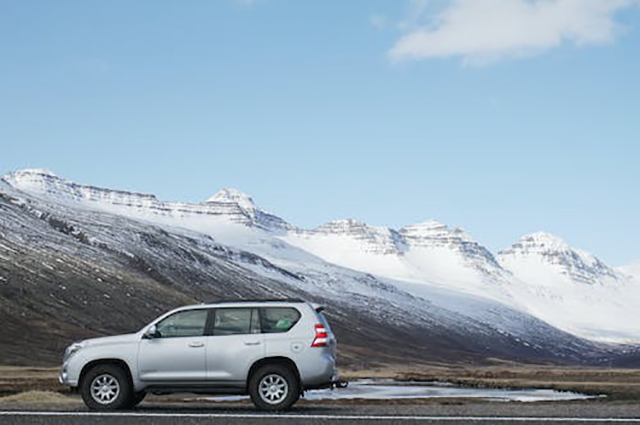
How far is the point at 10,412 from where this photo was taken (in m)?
21.9

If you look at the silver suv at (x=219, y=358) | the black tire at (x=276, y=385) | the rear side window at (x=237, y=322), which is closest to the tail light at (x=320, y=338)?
the silver suv at (x=219, y=358)

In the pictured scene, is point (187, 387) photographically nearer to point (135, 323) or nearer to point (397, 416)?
point (397, 416)

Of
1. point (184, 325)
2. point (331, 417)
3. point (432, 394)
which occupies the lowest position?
point (432, 394)

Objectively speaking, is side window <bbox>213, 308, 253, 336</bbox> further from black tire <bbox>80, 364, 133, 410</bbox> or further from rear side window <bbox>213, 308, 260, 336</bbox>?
black tire <bbox>80, 364, 133, 410</bbox>

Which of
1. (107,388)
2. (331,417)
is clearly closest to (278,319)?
(331,417)

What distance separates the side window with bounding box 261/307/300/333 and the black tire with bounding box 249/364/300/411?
0.94 m

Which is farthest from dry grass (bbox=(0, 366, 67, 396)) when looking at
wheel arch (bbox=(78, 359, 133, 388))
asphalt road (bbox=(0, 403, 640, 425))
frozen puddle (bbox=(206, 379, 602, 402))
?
asphalt road (bbox=(0, 403, 640, 425))

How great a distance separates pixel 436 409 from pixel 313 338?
3.69 metres

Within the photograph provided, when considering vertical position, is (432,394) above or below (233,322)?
below

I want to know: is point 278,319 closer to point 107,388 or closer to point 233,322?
point 233,322

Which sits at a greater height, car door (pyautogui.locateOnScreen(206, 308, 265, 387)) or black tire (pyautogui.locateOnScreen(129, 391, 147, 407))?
car door (pyautogui.locateOnScreen(206, 308, 265, 387))

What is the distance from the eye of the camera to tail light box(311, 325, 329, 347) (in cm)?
2328

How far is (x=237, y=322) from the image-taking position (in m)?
23.7

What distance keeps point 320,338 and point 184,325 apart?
137 inches
